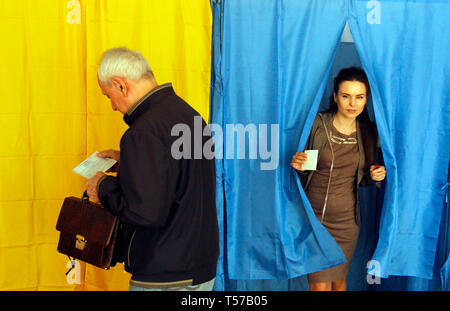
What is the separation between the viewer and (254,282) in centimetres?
317

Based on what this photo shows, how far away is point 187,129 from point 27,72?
4.75 ft

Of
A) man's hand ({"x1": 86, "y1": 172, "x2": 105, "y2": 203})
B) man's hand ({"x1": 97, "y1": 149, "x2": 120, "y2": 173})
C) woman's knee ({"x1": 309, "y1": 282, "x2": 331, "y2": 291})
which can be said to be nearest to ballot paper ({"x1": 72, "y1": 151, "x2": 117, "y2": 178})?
man's hand ({"x1": 97, "y1": 149, "x2": 120, "y2": 173})

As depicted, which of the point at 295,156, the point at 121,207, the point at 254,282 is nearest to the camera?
the point at 121,207

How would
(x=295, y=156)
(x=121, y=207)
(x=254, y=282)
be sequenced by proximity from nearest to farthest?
(x=121, y=207) → (x=295, y=156) → (x=254, y=282)

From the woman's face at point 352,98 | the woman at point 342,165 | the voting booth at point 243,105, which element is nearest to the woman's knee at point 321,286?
the woman at point 342,165

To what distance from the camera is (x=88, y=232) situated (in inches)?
70.2

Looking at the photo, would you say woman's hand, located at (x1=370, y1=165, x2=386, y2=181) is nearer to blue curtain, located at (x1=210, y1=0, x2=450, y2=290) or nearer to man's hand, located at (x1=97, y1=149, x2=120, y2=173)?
blue curtain, located at (x1=210, y1=0, x2=450, y2=290)

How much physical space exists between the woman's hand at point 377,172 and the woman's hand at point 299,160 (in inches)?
16.7

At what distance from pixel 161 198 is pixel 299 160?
114 centimetres

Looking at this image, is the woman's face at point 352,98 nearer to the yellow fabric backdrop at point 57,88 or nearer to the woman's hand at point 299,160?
the woman's hand at point 299,160

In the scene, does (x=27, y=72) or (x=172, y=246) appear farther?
(x=27, y=72)

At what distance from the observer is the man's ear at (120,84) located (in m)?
1.63
